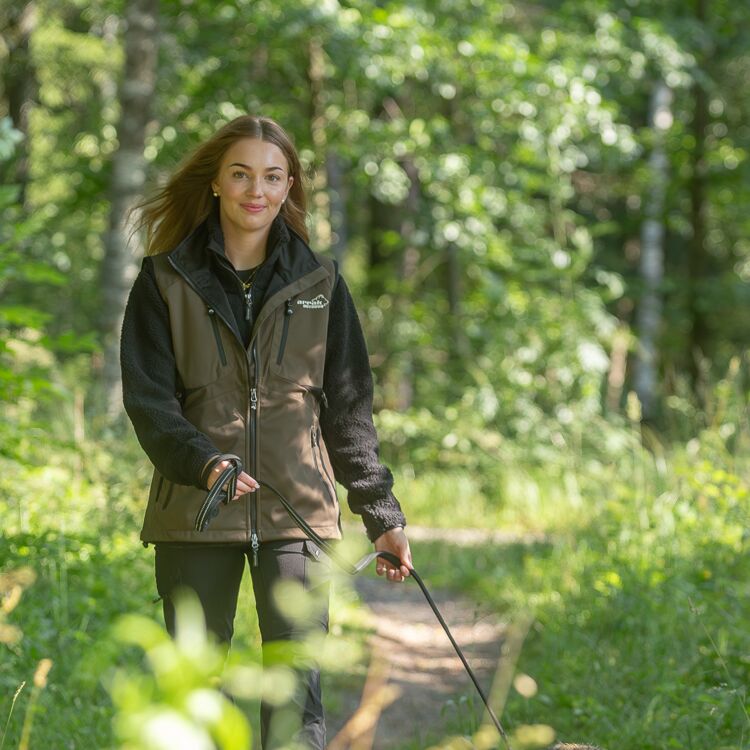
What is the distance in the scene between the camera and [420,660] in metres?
6.15

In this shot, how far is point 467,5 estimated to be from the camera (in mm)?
11977

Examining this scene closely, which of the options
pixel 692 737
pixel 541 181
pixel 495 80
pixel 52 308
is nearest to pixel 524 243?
pixel 541 181

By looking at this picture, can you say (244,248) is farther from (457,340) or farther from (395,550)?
(457,340)

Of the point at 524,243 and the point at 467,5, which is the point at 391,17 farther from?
the point at 524,243

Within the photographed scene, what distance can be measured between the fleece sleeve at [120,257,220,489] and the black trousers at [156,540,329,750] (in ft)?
0.95

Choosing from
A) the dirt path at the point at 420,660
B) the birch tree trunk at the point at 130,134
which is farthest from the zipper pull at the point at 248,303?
the birch tree trunk at the point at 130,134

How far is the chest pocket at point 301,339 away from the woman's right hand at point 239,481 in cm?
40

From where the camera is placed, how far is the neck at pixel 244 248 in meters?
3.31

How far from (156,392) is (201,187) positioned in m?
0.77

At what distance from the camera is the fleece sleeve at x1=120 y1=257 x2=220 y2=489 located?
2.88 meters

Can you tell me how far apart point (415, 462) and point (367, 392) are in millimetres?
9633

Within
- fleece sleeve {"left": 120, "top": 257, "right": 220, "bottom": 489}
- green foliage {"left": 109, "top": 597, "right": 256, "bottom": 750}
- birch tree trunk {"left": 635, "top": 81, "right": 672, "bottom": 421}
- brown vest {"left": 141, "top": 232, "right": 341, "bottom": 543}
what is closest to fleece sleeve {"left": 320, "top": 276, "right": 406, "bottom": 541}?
brown vest {"left": 141, "top": 232, "right": 341, "bottom": 543}

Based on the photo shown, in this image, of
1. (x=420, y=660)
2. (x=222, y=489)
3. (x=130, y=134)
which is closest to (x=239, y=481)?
(x=222, y=489)

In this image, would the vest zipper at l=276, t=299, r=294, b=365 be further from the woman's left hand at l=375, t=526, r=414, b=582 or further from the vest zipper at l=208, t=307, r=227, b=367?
the woman's left hand at l=375, t=526, r=414, b=582
